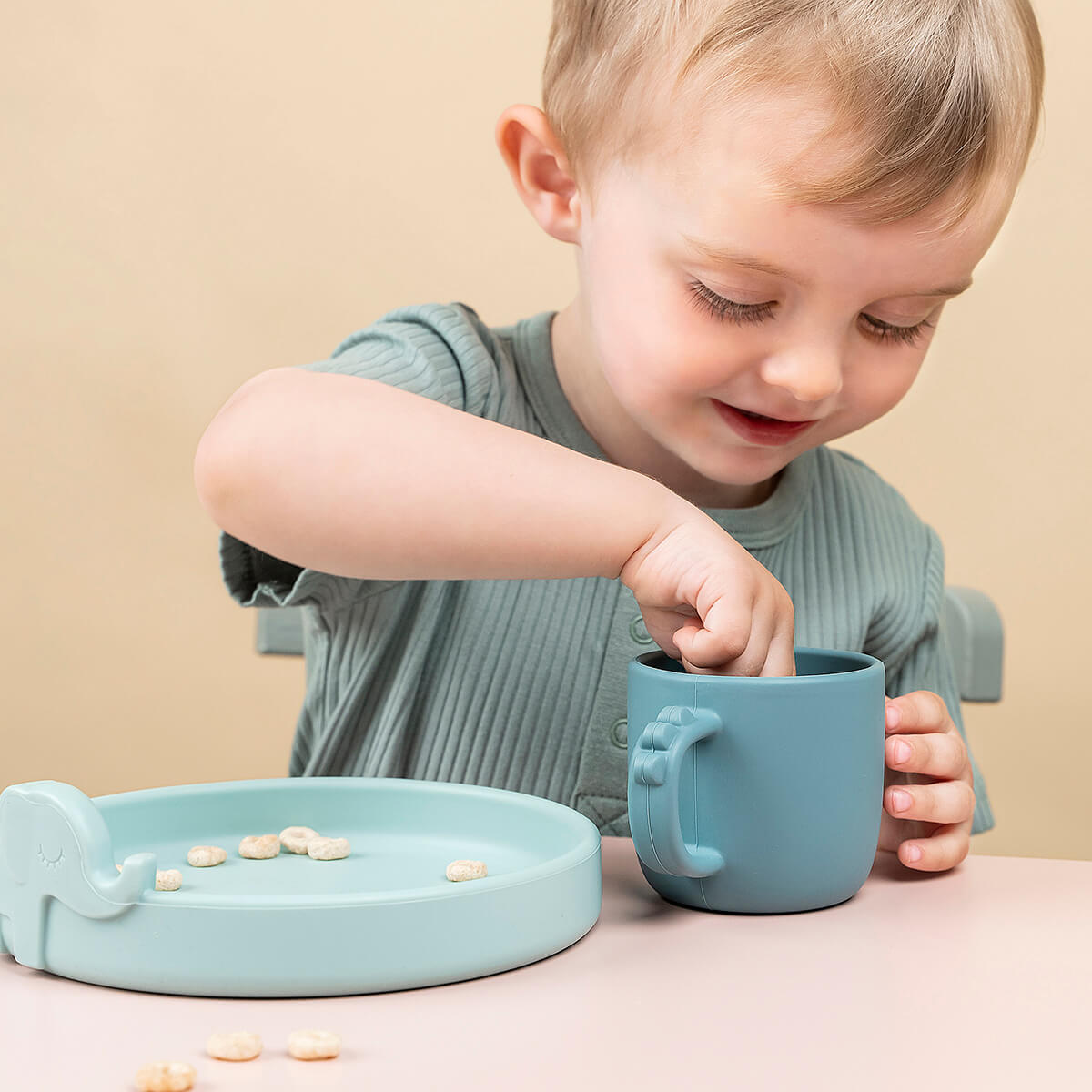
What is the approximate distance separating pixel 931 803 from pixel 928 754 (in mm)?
25

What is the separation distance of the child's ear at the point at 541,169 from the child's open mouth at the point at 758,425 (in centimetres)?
15

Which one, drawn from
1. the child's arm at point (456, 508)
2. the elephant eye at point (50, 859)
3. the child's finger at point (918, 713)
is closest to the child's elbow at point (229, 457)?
the child's arm at point (456, 508)

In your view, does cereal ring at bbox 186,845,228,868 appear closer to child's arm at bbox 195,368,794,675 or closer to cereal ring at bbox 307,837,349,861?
cereal ring at bbox 307,837,349,861

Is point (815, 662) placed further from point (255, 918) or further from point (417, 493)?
point (255, 918)

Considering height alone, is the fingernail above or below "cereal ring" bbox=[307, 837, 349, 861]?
above

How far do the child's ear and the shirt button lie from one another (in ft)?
0.95

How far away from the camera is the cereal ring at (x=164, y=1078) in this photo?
0.34 m

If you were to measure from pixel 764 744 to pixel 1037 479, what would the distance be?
4.48 feet

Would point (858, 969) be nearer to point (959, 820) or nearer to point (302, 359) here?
point (959, 820)

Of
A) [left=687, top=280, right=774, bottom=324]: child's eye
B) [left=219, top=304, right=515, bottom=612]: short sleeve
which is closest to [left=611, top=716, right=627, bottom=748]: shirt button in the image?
[left=219, top=304, right=515, bottom=612]: short sleeve

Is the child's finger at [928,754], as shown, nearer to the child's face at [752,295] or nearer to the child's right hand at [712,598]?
the child's right hand at [712,598]

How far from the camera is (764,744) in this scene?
1.61ft

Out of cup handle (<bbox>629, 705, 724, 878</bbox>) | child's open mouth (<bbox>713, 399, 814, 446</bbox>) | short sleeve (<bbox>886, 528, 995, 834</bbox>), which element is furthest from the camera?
short sleeve (<bbox>886, 528, 995, 834</bbox>)

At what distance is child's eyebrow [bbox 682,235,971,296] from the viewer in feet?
2.05
